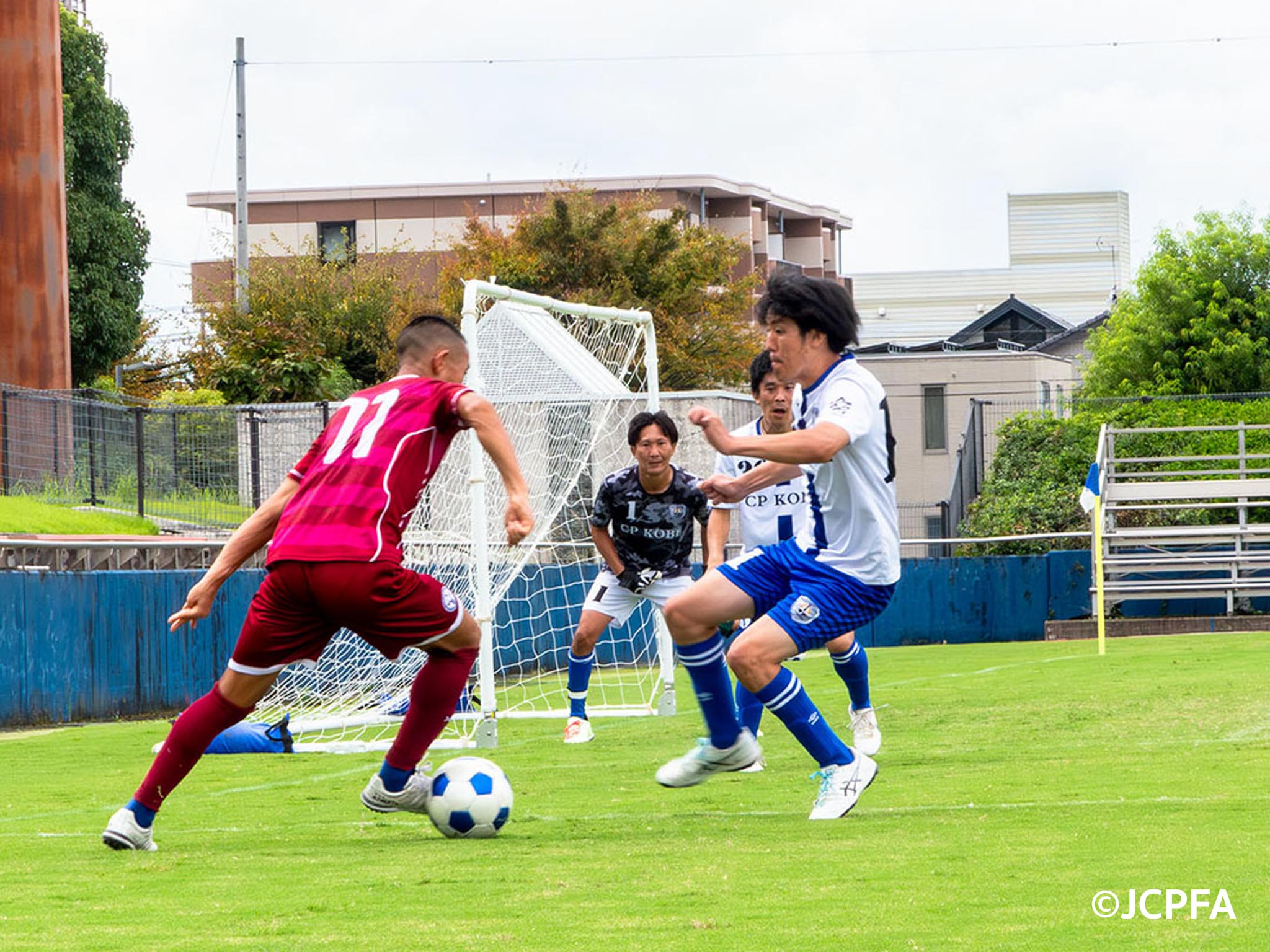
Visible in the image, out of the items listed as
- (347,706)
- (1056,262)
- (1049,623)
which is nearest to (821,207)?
(1056,262)

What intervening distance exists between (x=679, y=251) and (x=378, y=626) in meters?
36.4

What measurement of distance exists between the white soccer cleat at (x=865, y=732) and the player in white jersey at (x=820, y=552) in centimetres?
247

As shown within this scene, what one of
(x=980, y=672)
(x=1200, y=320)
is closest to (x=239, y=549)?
(x=980, y=672)

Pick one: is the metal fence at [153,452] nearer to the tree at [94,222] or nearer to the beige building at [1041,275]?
the tree at [94,222]

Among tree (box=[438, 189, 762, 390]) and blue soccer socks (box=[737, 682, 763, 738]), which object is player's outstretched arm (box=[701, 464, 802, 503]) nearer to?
blue soccer socks (box=[737, 682, 763, 738])

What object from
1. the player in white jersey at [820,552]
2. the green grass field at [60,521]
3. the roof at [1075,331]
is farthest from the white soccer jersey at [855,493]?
the roof at [1075,331]

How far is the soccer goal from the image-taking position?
11102 mm

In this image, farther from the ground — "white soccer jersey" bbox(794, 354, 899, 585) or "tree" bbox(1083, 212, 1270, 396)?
"tree" bbox(1083, 212, 1270, 396)

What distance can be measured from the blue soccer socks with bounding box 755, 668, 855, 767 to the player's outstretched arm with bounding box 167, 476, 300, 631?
1.90 metres

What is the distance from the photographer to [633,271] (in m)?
41.8

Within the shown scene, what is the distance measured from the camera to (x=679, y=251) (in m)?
42.0

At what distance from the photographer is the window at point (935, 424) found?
144 feet

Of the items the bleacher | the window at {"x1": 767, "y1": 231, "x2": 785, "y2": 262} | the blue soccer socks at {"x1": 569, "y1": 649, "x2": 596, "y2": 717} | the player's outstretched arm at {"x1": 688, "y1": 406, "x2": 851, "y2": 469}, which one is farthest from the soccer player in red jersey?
the window at {"x1": 767, "y1": 231, "x2": 785, "y2": 262}

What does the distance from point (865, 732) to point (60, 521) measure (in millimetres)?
13042
